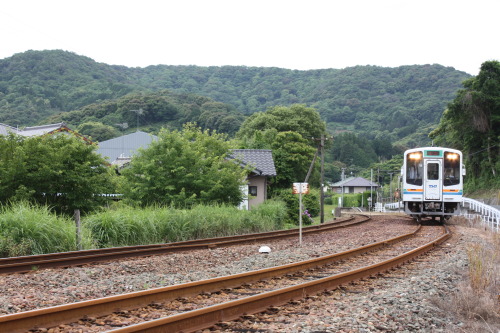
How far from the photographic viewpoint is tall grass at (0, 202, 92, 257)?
984 cm

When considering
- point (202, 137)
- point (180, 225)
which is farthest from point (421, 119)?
point (180, 225)

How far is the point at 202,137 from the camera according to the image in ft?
88.6

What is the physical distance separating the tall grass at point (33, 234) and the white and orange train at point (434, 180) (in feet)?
53.6

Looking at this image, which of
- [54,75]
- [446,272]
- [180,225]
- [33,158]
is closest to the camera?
[446,272]

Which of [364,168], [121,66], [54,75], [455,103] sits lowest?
[364,168]

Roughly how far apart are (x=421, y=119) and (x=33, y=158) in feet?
379

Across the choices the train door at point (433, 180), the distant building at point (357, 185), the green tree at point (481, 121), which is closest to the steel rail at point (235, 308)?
the train door at point (433, 180)

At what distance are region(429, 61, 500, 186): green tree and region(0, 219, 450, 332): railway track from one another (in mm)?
38501

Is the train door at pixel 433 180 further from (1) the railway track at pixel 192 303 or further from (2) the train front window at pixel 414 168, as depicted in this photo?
(1) the railway track at pixel 192 303

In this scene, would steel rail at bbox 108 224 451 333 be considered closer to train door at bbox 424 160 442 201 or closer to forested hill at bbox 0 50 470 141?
train door at bbox 424 160 442 201

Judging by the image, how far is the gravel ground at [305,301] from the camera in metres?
5.50

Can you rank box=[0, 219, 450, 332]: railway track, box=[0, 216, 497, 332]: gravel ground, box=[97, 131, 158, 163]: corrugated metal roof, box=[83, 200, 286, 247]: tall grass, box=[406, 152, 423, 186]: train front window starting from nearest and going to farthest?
box=[0, 219, 450, 332]: railway track → box=[0, 216, 497, 332]: gravel ground → box=[83, 200, 286, 247]: tall grass → box=[406, 152, 423, 186]: train front window → box=[97, 131, 158, 163]: corrugated metal roof

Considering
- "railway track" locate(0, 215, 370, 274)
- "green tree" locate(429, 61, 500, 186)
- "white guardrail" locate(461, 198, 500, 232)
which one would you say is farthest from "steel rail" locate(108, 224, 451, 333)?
"green tree" locate(429, 61, 500, 186)

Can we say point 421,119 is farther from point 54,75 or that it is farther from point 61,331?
point 61,331
